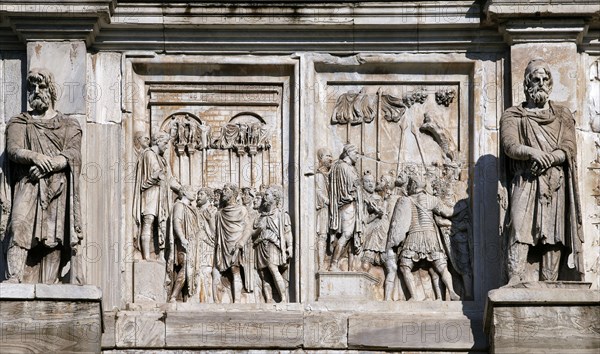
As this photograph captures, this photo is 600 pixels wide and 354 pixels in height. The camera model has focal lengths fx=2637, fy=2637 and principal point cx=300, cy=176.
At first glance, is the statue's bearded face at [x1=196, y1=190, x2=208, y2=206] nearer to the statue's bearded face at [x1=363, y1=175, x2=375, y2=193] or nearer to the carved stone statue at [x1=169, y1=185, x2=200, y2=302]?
the carved stone statue at [x1=169, y1=185, x2=200, y2=302]

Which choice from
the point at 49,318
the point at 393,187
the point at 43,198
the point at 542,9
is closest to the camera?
the point at 49,318

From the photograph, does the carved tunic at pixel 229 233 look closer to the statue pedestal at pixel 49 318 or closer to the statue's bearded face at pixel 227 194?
the statue's bearded face at pixel 227 194

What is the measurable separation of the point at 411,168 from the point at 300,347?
2.10 meters

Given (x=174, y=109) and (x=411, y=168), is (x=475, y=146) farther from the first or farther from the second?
(x=174, y=109)

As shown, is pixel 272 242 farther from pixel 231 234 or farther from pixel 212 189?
pixel 212 189

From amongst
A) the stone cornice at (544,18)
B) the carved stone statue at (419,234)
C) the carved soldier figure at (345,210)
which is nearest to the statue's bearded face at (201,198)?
the carved soldier figure at (345,210)

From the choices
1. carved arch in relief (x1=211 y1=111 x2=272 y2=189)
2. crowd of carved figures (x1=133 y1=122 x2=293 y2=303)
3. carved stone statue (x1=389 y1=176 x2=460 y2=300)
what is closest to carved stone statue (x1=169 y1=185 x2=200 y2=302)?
crowd of carved figures (x1=133 y1=122 x2=293 y2=303)

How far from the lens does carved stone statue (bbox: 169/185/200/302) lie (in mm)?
24703

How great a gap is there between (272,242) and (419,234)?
1388 millimetres

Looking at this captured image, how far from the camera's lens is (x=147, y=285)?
2475 cm

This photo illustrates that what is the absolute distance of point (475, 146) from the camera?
2502 centimetres

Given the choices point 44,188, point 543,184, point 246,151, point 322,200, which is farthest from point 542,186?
point 44,188

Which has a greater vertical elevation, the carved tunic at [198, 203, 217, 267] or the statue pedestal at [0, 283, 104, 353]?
the carved tunic at [198, 203, 217, 267]

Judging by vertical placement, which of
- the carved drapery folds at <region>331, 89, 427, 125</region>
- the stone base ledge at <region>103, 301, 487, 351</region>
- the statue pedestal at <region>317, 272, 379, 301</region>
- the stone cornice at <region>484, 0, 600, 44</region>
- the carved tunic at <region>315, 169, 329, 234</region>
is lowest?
the stone base ledge at <region>103, 301, 487, 351</region>
